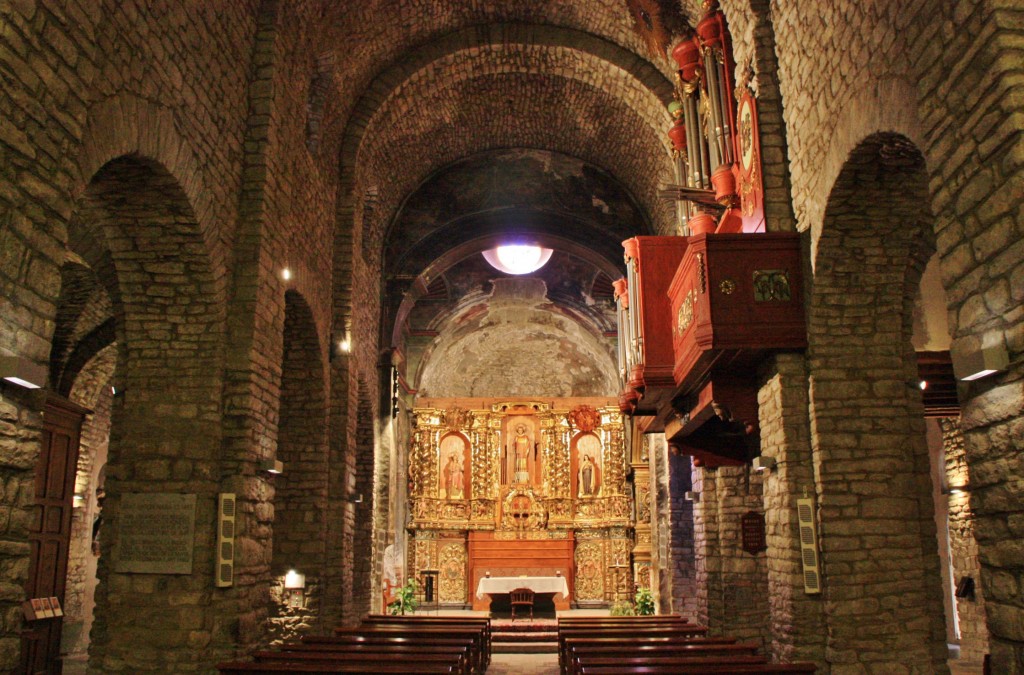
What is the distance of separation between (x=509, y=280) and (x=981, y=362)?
1772 centimetres

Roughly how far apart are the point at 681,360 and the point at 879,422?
1964mm

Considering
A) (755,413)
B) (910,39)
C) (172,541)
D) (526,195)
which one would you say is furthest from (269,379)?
(526,195)

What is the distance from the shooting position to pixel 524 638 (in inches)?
589

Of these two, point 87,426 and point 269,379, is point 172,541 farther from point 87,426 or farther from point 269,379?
point 87,426

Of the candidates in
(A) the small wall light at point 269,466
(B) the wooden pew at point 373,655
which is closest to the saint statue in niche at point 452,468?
(A) the small wall light at point 269,466

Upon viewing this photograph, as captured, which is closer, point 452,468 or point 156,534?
point 156,534

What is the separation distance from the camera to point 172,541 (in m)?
7.51

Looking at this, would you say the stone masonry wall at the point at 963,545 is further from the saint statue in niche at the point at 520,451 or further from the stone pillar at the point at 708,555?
the saint statue in niche at the point at 520,451

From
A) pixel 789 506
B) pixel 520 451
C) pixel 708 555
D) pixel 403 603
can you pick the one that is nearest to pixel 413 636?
pixel 789 506

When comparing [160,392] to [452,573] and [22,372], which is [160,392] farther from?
[452,573]

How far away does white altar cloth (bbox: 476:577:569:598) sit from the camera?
17.8m

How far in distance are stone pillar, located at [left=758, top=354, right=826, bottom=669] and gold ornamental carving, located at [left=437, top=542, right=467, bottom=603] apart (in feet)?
48.8

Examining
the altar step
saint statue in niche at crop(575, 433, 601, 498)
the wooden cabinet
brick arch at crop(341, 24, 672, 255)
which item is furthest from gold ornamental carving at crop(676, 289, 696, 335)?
saint statue in niche at crop(575, 433, 601, 498)

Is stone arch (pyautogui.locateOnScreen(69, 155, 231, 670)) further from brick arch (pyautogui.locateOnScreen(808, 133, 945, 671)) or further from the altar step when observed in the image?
the altar step
